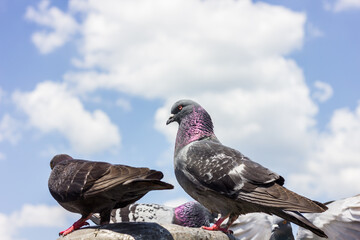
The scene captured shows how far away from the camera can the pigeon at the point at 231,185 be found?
222 inches

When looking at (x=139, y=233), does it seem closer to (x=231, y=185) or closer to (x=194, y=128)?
(x=231, y=185)

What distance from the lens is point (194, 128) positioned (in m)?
6.80

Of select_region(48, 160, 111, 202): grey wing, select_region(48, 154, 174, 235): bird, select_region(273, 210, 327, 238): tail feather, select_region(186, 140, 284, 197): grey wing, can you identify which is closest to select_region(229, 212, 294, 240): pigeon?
select_region(186, 140, 284, 197): grey wing

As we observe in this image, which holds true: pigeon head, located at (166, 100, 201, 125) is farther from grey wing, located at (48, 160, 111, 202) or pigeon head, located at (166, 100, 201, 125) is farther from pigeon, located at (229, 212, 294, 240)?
pigeon, located at (229, 212, 294, 240)

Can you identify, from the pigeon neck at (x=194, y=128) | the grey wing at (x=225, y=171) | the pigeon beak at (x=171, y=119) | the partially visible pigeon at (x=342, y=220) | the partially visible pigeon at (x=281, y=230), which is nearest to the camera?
the grey wing at (x=225, y=171)

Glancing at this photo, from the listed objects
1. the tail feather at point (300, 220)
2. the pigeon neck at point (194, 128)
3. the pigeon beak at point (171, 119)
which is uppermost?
the pigeon beak at point (171, 119)

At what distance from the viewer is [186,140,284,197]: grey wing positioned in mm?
5863

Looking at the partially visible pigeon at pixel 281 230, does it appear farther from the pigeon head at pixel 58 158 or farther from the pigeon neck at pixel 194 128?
the pigeon head at pixel 58 158

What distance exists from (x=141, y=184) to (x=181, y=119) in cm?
206

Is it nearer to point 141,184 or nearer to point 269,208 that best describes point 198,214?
point 269,208

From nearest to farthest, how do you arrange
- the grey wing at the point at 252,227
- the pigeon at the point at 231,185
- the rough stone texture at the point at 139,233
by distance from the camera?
the rough stone texture at the point at 139,233 < the pigeon at the point at 231,185 < the grey wing at the point at 252,227

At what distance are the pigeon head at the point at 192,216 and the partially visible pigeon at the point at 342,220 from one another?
2.22 metres

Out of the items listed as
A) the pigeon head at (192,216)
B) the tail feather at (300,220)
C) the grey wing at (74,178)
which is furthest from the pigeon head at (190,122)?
the pigeon head at (192,216)

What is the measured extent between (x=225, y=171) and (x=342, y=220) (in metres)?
2.76
